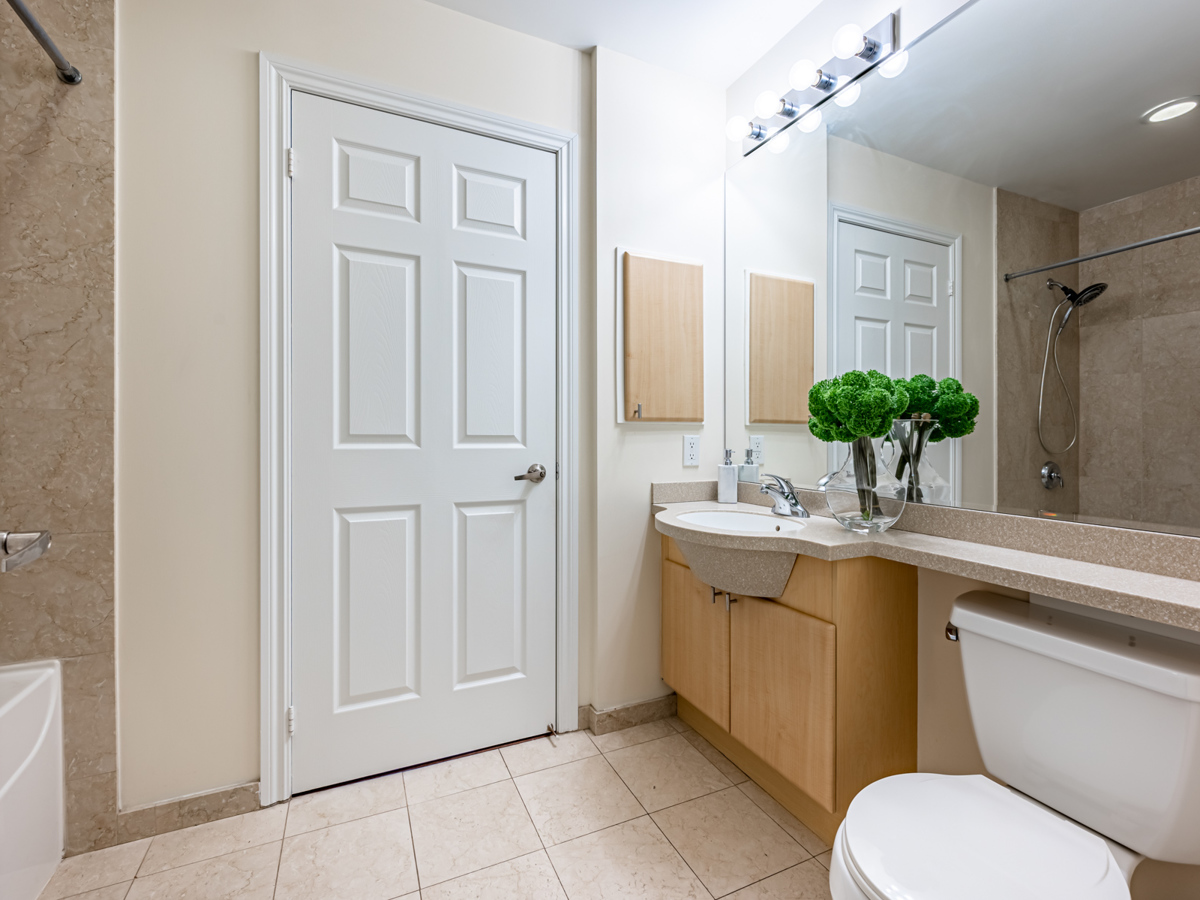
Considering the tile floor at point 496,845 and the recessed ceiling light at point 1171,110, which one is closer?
the recessed ceiling light at point 1171,110

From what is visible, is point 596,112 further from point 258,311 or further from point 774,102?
point 258,311

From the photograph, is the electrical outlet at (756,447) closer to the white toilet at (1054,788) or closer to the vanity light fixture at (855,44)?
the white toilet at (1054,788)

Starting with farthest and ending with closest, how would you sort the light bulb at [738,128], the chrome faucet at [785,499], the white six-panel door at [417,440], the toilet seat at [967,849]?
1. the light bulb at [738,128]
2. the chrome faucet at [785,499]
3. the white six-panel door at [417,440]
4. the toilet seat at [967,849]

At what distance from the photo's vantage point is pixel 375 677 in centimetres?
167

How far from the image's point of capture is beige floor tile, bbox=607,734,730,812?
161cm

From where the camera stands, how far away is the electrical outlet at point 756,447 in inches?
80.0

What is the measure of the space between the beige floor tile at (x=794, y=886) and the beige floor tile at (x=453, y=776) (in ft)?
2.54

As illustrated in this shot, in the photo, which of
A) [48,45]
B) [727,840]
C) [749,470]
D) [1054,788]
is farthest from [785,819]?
[48,45]

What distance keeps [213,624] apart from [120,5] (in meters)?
1.61

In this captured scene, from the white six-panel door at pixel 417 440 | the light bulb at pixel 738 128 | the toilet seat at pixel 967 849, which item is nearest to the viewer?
the toilet seat at pixel 967 849

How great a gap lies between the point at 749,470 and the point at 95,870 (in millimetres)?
2126

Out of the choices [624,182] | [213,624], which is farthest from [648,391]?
[213,624]

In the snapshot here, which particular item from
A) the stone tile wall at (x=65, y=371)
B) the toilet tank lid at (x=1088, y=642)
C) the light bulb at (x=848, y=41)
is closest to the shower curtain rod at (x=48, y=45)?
the stone tile wall at (x=65, y=371)

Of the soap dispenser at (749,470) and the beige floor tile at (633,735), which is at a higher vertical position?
the soap dispenser at (749,470)
